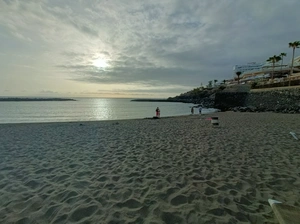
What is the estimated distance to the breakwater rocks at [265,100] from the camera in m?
23.2

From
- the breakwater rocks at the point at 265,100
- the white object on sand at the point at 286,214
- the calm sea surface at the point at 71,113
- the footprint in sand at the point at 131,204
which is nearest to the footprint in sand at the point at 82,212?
the footprint in sand at the point at 131,204

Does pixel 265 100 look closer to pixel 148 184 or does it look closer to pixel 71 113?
pixel 148 184

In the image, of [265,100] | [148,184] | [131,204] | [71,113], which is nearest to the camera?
[131,204]

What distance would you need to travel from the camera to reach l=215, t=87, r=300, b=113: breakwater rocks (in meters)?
23.2

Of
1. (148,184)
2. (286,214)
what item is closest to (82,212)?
(148,184)

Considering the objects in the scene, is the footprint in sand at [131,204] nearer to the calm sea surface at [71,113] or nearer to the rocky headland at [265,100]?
the calm sea surface at [71,113]

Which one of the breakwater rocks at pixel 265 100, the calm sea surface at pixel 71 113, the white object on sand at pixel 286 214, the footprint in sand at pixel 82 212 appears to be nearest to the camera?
the white object on sand at pixel 286 214

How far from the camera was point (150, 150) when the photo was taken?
617cm

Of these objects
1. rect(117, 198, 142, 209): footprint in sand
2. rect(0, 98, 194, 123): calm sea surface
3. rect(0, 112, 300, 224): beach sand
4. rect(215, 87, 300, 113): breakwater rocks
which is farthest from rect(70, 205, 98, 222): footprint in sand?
rect(215, 87, 300, 113): breakwater rocks

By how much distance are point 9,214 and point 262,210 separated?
13.1 feet

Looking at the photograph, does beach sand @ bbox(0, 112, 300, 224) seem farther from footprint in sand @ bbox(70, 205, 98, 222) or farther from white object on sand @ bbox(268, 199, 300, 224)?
white object on sand @ bbox(268, 199, 300, 224)

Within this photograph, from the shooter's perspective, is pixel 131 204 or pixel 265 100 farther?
pixel 265 100

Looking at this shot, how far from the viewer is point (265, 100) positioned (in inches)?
1192

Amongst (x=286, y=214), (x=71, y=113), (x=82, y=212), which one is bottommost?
(x=71, y=113)
